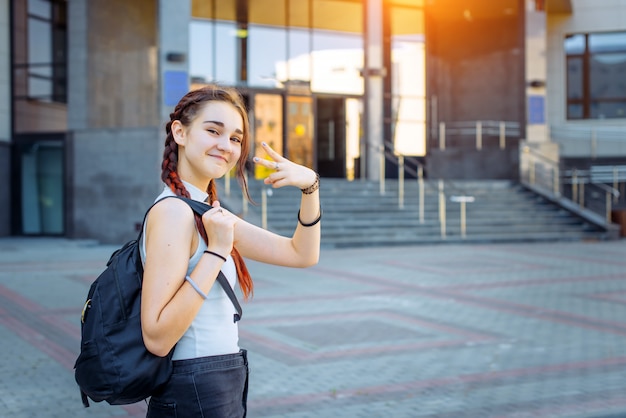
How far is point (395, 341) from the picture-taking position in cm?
707

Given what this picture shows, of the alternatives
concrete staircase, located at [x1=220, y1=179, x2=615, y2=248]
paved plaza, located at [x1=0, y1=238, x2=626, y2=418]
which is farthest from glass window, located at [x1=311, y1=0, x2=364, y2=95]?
paved plaza, located at [x1=0, y1=238, x2=626, y2=418]

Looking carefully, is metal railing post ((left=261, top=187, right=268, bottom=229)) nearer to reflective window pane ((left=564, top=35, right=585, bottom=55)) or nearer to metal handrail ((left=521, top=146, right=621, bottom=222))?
metal handrail ((left=521, top=146, right=621, bottom=222))

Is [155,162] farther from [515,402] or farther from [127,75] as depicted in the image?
[515,402]

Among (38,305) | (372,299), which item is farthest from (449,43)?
(38,305)

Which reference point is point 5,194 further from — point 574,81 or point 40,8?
point 574,81

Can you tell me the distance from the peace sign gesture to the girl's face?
4.0 inches

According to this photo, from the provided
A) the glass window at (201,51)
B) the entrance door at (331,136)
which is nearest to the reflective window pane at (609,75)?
the entrance door at (331,136)

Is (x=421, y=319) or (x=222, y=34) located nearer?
(x=421, y=319)

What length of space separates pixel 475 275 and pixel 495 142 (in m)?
14.3

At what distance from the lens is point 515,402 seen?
203 inches

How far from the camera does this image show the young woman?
6.75ft

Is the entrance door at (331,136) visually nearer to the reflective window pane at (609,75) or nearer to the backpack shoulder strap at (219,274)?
the reflective window pane at (609,75)

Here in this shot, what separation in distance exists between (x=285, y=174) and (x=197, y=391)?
65cm

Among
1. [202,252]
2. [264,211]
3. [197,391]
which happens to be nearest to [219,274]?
[202,252]
